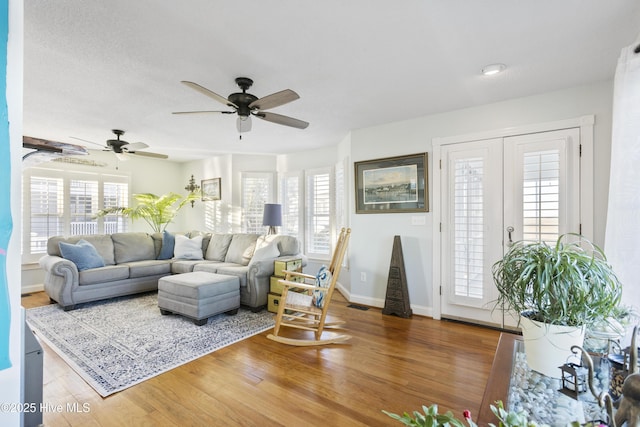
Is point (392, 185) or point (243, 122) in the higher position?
point (243, 122)

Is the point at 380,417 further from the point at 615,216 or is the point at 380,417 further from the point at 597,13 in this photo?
the point at 597,13

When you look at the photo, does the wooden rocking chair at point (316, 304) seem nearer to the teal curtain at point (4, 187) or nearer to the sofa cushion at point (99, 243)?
the teal curtain at point (4, 187)

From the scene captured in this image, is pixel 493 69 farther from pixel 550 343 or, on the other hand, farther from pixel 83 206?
pixel 83 206

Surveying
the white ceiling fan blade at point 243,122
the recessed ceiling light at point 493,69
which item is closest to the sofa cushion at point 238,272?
the white ceiling fan blade at point 243,122

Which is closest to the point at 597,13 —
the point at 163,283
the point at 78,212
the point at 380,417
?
the point at 380,417

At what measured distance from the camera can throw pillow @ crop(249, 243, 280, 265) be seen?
12.8 ft

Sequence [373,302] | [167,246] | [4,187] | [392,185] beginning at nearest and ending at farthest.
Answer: [4,187] < [392,185] < [373,302] < [167,246]

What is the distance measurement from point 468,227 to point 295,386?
242 centimetres

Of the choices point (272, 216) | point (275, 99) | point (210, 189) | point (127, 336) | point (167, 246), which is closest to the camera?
point (275, 99)

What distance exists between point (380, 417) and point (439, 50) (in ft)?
8.11

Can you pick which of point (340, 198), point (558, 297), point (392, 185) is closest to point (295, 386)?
point (558, 297)

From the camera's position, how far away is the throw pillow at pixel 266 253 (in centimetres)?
391

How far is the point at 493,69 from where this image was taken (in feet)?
7.86

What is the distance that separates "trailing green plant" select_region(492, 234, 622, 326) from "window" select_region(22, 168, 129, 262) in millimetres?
6404
